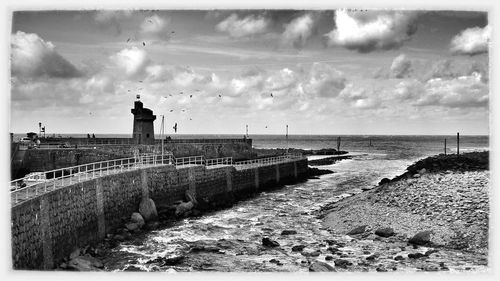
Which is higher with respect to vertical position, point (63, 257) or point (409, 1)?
point (409, 1)

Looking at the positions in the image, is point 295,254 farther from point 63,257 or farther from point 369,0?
point 369,0

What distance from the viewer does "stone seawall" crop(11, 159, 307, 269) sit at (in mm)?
11148

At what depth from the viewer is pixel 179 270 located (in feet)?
40.7

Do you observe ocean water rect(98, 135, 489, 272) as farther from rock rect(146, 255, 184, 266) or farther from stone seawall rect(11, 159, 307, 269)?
stone seawall rect(11, 159, 307, 269)

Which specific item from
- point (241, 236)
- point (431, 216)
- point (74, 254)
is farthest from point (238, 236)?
point (431, 216)

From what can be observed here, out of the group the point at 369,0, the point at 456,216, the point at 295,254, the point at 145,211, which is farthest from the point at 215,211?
the point at 369,0

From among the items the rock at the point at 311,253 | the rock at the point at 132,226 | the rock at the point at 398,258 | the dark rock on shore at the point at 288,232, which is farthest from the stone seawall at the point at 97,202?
the rock at the point at 398,258

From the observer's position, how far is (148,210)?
1897 centimetres

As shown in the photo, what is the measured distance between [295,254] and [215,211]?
885 cm

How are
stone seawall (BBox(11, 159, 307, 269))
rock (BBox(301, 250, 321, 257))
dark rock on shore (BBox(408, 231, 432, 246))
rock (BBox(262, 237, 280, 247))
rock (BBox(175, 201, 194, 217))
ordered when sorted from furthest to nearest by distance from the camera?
rock (BBox(175, 201, 194, 217)), rock (BBox(262, 237, 280, 247)), dark rock on shore (BBox(408, 231, 432, 246)), rock (BBox(301, 250, 321, 257)), stone seawall (BBox(11, 159, 307, 269))

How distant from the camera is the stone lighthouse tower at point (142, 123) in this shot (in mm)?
31203

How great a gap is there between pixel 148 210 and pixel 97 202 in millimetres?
3198

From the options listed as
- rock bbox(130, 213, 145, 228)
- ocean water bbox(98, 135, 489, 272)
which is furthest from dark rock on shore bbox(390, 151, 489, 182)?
rock bbox(130, 213, 145, 228)

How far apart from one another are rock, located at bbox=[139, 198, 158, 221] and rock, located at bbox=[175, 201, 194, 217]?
1.21m
